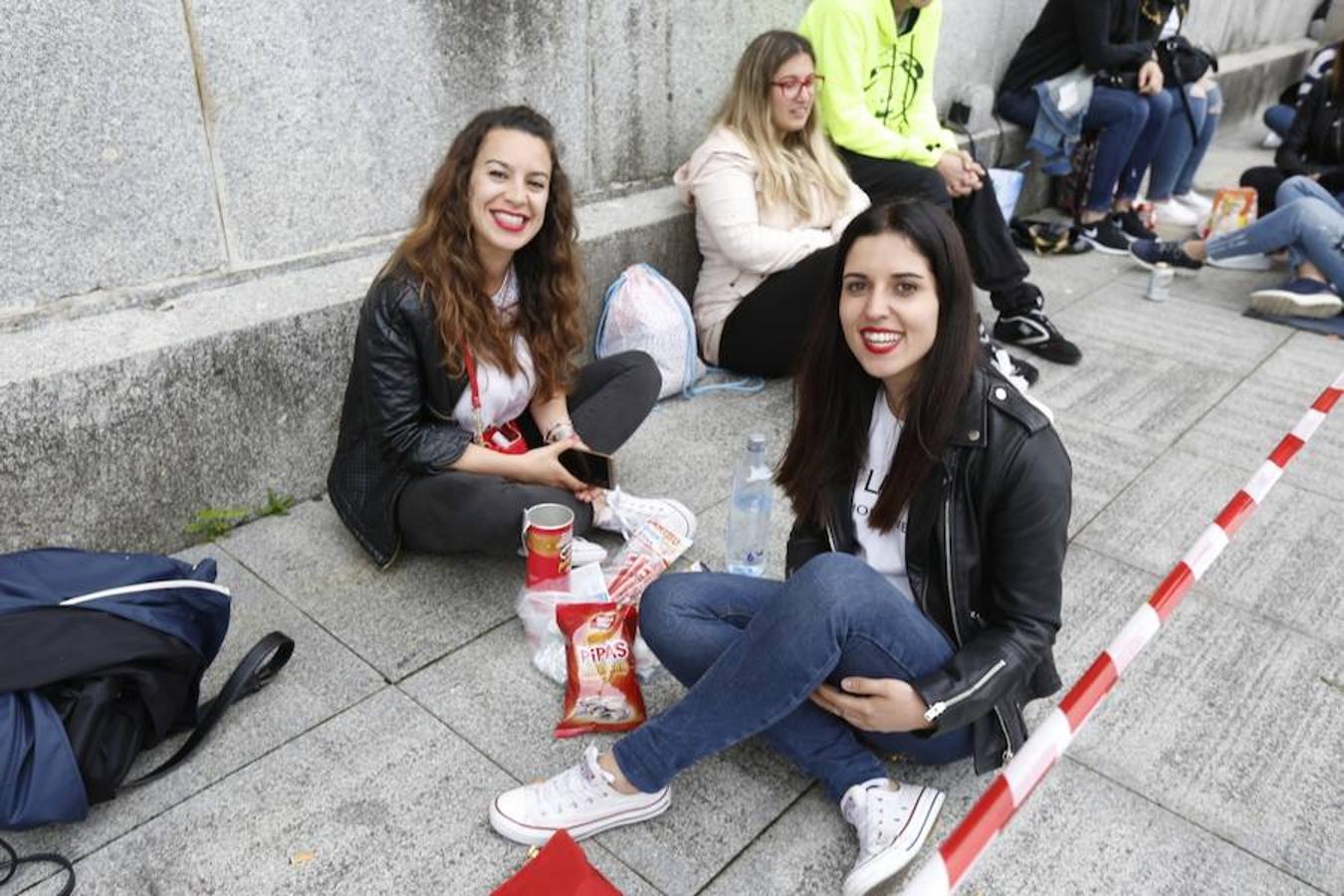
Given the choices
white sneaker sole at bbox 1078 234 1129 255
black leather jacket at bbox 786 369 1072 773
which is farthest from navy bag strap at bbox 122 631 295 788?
white sneaker sole at bbox 1078 234 1129 255

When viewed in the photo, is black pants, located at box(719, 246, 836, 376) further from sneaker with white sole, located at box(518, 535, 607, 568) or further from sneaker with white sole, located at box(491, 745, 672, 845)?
sneaker with white sole, located at box(491, 745, 672, 845)

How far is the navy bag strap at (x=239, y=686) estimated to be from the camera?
2.31 meters

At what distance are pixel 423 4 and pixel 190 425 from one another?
1.61 metres

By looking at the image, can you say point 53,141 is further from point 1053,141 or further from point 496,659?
point 1053,141

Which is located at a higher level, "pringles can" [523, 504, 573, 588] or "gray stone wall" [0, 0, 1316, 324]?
"gray stone wall" [0, 0, 1316, 324]

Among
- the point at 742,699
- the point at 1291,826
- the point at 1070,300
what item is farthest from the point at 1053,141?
the point at 742,699

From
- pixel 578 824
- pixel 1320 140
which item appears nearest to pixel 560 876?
pixel 578 824

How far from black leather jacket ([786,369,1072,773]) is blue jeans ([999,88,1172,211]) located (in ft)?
17.2

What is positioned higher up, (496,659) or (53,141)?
(53,141)

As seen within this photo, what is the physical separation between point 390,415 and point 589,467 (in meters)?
0.60

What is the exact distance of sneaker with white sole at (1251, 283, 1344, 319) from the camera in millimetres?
5305

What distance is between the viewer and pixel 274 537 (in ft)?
10.5

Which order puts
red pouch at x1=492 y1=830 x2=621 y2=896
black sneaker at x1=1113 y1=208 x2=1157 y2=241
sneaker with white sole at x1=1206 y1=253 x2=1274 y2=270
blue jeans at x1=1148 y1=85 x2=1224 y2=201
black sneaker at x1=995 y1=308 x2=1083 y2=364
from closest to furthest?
red pouch at x1=492 y1=830 x2=621 y2=896 → black sneaker at x1=995 y1=308 x2=1083 y2=364 → sneaker with white sole at x1=1206 y1=253 x2=1274 y2=270 → black sneaker at x1=1113 y1=208 x2=1157 y2=241 → blue jeans at x1=1148 y1=85 x2=1224 y2=201

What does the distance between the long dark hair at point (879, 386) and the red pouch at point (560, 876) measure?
2.84 feet
